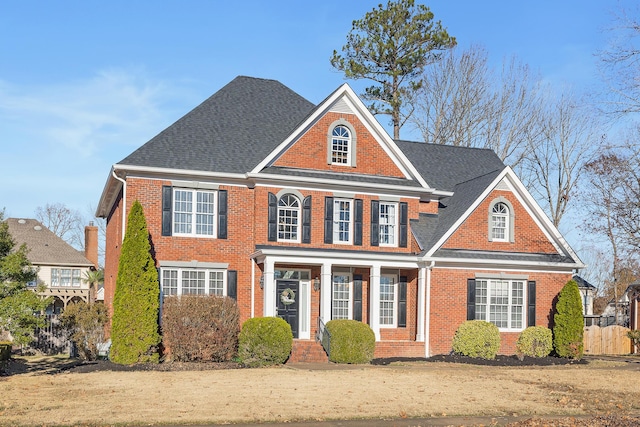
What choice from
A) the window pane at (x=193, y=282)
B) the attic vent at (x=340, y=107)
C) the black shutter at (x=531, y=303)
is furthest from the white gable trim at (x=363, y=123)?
the black shutter at (x=531, y=303)

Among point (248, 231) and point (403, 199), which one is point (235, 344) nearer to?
point (248, 231)

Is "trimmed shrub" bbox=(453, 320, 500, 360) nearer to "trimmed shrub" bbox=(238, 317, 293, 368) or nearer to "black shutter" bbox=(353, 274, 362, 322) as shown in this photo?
"black shutter" bbox=(353, 274, 362, 322)

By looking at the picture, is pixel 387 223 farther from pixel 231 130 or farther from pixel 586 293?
pixel 586 293

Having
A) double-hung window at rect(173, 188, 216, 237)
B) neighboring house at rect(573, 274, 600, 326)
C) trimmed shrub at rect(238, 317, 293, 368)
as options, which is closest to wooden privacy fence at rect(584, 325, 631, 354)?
neighboring house at rect(573, 274, 600, 326)

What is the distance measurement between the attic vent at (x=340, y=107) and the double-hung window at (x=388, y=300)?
6.19 meters

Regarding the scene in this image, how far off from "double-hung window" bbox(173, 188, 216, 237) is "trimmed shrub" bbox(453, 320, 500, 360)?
924 cm

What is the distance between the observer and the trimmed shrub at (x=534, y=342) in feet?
86.3

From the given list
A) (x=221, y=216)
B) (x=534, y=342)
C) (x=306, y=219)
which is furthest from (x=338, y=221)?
(x=534, y=342)

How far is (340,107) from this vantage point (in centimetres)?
2689

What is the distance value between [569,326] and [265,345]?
37.5 ft

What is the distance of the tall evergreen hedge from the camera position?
21.6m

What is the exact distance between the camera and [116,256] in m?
27.8

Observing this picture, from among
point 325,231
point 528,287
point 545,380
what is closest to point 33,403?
point 545,380

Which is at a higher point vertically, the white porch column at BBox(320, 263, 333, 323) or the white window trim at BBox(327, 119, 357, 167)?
the white window trim at BBox(327, 119, 357, 167)
